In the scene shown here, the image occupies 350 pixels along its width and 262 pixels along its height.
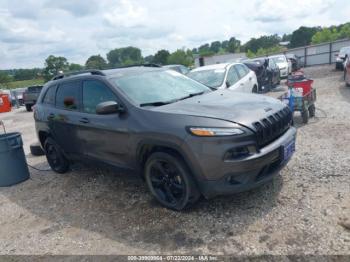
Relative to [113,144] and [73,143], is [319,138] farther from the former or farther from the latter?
[73,143]

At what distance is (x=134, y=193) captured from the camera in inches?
185

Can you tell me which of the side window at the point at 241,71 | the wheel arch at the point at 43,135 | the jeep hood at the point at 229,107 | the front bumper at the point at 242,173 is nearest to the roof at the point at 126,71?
the jeep hood at the point at 229,107

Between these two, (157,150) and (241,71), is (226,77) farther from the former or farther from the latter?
(157,150)

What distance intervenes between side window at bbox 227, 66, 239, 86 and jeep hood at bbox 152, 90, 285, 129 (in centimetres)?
387

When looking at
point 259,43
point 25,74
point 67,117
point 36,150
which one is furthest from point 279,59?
point 259,43

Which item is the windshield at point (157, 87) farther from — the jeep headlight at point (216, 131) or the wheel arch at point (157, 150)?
the jeep headlight at point (216, 131)

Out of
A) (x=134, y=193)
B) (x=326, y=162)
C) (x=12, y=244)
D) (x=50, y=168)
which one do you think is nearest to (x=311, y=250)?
(x=326, y=162)

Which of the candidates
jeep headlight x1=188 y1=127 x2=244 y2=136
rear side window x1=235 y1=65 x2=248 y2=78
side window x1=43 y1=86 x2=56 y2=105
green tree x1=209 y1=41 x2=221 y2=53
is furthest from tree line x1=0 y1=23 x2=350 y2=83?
jeep headlight x1=188 y1=127 x2=244 y2=136

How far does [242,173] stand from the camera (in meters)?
3.42

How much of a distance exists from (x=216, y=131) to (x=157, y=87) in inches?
58.8

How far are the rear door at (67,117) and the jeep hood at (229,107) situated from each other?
5.74ft

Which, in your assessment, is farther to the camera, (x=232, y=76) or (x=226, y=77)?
(x=232, y=76)

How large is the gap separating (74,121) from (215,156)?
8.69 ft

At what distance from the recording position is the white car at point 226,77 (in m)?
8.04
